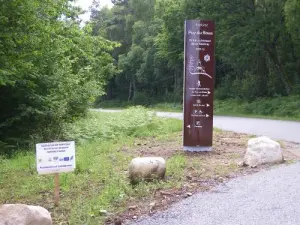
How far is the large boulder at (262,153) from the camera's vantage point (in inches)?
319

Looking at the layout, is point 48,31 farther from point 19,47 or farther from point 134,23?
point 134,23

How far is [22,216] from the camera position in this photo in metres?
4.60

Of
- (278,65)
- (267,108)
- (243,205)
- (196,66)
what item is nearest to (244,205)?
(243,205)

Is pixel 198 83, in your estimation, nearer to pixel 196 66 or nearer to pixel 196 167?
pixel 196 66

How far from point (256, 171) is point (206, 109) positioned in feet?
8.65

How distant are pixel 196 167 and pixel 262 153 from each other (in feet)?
4.43

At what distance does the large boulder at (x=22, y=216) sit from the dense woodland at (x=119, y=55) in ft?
18.1

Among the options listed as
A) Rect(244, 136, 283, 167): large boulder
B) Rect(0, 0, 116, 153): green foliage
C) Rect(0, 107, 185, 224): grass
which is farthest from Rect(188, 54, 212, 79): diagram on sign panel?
Rect(0, 0, 116, 153): green foliage

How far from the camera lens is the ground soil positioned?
230 inches

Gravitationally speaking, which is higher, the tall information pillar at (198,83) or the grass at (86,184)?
the tall information pillar at (198,83)

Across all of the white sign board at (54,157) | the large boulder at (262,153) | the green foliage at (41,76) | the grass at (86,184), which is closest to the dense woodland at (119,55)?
the green foliage at (41,76)

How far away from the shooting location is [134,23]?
200 ft

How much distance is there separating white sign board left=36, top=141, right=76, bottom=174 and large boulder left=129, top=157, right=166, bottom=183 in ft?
4.39

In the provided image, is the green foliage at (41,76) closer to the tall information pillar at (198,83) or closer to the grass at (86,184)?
the grass at (86,184)
